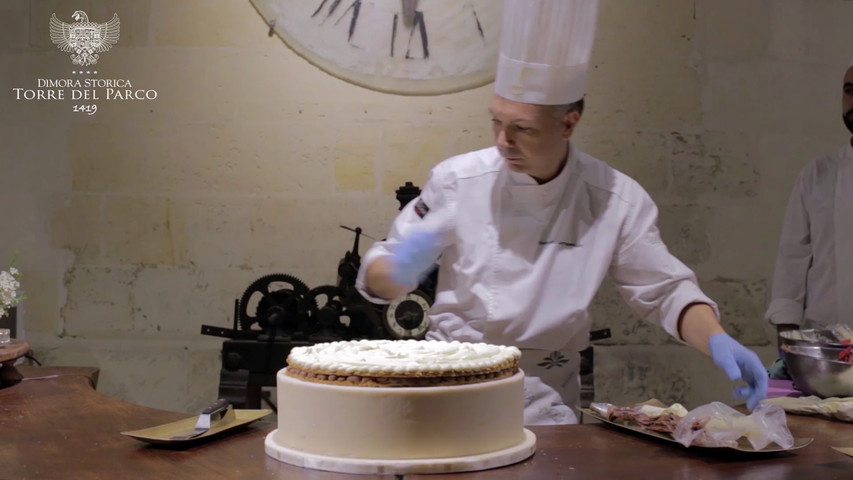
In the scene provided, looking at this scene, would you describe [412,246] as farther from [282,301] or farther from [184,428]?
[282,301]

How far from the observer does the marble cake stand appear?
1.35 m

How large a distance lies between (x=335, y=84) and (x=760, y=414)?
2.63 meters

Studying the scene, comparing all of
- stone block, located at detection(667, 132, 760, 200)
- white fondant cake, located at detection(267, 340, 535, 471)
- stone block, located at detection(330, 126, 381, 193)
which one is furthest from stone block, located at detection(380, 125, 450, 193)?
white fondant cake, located at detection(267, 340, 535, 471)

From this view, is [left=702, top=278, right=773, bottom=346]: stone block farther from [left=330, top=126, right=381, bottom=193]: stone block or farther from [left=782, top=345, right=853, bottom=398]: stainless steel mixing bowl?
[left=782, top=345, right=853, bottom=398]: stainless steel mixing bowl

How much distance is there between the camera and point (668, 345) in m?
3.92

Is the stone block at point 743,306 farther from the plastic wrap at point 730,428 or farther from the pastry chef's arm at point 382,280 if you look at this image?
the plastic wrap at point 730,428

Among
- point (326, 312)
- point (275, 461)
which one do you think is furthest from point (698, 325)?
point (326, 312)

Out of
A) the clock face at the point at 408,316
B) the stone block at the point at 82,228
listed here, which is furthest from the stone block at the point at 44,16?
the clock face at the point at 408,316

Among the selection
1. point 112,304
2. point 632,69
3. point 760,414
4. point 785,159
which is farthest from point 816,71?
point 112,304

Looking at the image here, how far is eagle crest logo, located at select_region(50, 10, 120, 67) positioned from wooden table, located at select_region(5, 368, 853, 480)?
90.1 inches

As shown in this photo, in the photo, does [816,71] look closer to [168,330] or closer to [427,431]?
[168,330]

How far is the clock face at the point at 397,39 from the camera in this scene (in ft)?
12.4

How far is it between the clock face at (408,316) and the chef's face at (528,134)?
1014 mm

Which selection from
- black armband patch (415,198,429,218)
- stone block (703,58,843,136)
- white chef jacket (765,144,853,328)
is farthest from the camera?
stone block (703,58,843,136)
